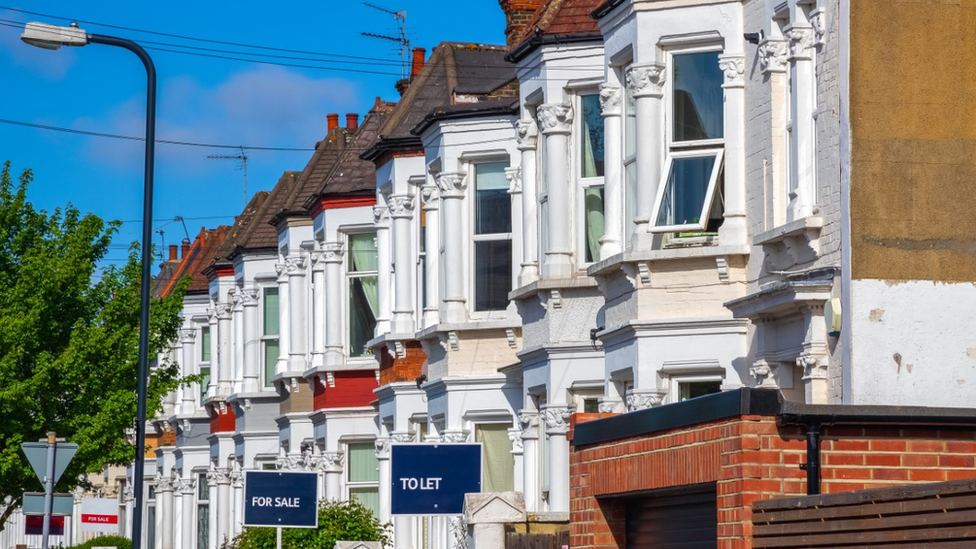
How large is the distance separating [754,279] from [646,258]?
A: 4.01ft

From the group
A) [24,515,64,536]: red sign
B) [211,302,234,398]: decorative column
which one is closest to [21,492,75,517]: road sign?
[24,515,64,536]: red sign

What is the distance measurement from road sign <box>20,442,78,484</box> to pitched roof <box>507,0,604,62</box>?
7.25 metres

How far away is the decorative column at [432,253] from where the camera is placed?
1042 inches

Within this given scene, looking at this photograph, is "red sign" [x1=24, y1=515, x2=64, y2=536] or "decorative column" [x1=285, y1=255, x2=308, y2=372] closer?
"red sign" [x1=24, y1=515, x2=64, y2=536]

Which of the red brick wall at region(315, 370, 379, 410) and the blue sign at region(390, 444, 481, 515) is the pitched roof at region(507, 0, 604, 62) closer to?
the blue sign at region(390, 444, 481, 515)

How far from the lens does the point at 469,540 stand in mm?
17797

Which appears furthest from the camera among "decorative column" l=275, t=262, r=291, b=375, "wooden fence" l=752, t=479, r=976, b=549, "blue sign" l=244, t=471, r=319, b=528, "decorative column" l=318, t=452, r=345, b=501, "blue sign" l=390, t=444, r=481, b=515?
"decorative column" l=275, t=262, r=291, b=375

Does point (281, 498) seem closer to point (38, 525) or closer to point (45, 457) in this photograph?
point (45, 457)

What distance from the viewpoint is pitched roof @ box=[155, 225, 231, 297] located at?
49219 mm

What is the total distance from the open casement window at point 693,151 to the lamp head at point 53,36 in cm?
737

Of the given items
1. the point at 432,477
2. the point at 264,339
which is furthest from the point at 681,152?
the point at 264,339

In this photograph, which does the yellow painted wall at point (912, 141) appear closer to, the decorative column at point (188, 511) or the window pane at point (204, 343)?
the decorative column at point (188, 511)

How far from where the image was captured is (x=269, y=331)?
128 ft

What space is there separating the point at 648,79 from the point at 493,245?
23.5 feet
